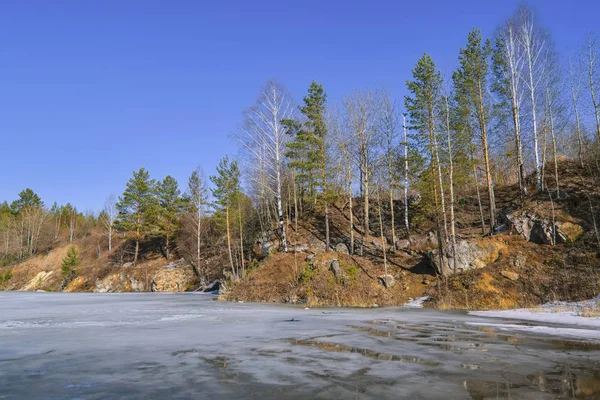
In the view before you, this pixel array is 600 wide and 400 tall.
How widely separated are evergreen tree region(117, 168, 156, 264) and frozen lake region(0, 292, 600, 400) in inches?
1687

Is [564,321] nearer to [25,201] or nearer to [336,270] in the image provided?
[336,270]

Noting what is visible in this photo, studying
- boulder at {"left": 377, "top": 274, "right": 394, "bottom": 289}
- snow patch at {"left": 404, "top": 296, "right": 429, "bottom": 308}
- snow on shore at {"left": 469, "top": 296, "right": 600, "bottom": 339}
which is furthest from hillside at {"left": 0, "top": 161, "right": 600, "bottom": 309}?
snow on shore at {"left": 469, "top": 296, "right": 600, "bottom": 339}

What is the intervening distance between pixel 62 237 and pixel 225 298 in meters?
71.6

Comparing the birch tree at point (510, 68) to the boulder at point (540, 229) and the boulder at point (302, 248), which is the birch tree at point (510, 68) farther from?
the boulder at point (302, 248)

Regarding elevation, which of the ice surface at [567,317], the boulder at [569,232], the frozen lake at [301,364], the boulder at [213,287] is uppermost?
the boulder at [569,232]

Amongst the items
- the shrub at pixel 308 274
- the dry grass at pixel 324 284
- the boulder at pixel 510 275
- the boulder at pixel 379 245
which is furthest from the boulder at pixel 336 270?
the boulder at pixel 510 275

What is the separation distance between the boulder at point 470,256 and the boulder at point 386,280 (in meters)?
2.74

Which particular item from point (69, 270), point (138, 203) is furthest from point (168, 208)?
point (69, 270)

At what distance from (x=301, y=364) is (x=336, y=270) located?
17949 mm

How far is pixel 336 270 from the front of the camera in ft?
77.3

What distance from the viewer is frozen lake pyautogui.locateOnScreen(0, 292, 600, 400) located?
439 cm

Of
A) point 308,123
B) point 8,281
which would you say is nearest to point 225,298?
point 308,123

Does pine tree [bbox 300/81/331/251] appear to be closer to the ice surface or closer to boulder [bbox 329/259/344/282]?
boulder [bbox 329/259/344/282]

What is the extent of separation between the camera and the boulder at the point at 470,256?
68.5 ft
